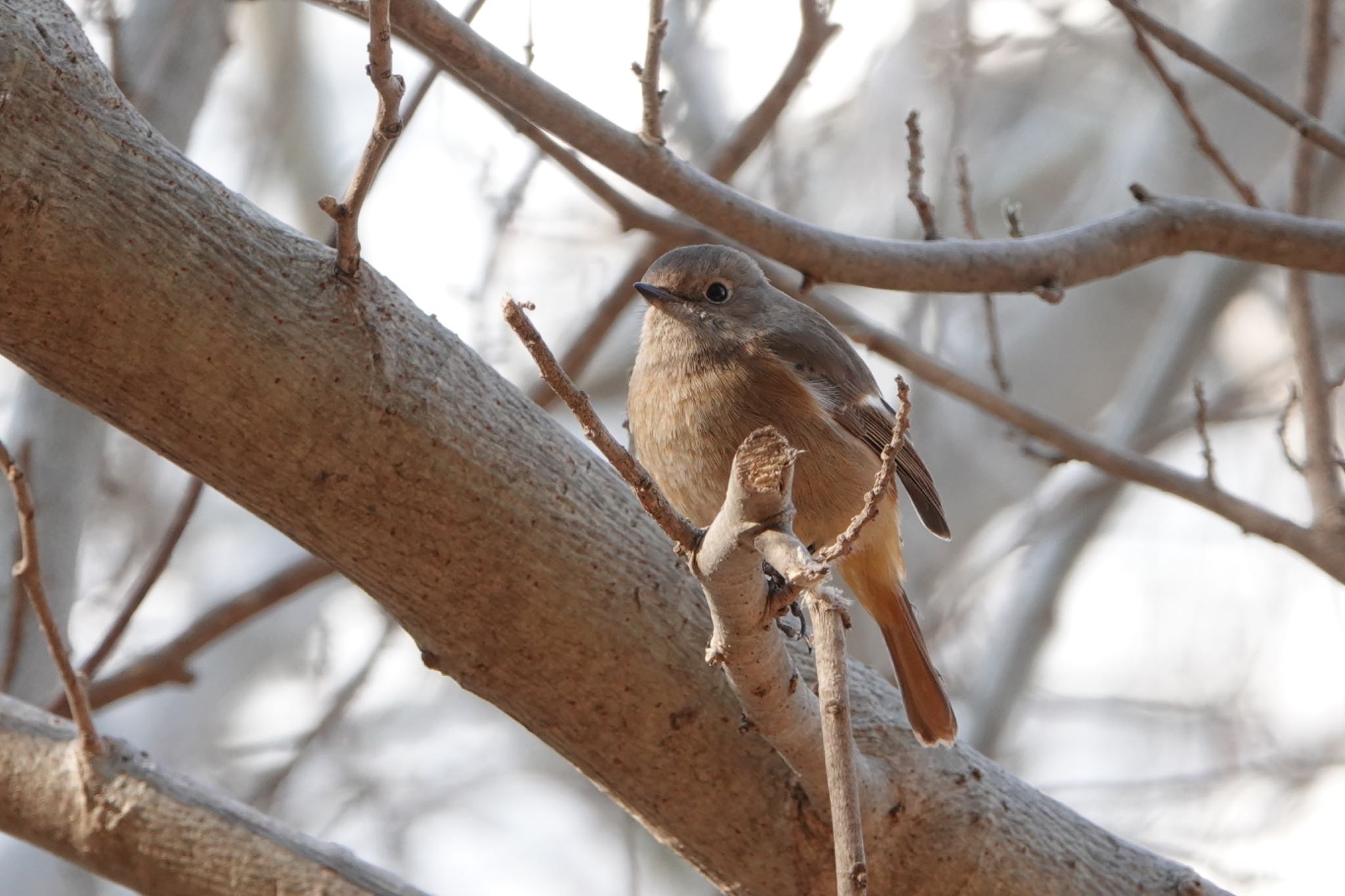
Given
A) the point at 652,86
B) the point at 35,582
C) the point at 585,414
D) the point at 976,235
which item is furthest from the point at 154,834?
the point at 976,235

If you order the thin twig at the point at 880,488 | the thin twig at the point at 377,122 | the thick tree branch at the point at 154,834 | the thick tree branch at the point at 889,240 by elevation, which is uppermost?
the thick tree branch at the point at 889,240

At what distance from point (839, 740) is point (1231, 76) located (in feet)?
7.46

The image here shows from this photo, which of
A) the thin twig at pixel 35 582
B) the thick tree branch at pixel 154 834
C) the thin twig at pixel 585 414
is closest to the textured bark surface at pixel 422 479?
the thick tree branch at pixel 154 834

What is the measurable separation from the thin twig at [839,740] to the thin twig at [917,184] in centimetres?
162

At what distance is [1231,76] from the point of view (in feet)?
10.7

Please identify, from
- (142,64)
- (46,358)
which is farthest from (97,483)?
(46,358)

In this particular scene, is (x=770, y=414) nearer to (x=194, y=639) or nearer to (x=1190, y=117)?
(x=1190, y=117)

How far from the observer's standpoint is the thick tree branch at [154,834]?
2.71 meters

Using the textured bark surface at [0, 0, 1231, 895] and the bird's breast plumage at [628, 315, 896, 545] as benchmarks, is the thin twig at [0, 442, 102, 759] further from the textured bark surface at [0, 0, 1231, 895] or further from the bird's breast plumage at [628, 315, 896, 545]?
the bird's breast plumage at [628, 315, 896, 545]

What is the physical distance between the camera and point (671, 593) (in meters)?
2.69

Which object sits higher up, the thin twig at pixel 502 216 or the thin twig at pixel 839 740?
the thin twig at pixel 502 216

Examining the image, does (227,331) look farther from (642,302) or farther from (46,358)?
(642,302)

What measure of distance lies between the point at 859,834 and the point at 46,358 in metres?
1.45

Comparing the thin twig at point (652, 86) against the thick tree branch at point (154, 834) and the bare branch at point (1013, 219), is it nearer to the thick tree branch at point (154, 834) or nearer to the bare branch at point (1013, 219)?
the bare branch at point (1013, 219)
